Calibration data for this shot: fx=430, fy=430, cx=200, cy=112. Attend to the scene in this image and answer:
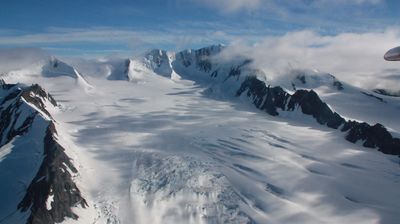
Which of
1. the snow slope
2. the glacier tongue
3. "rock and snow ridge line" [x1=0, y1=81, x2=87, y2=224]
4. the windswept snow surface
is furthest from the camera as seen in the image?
the windswept snow surface

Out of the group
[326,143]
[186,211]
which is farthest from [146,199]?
[326,143]

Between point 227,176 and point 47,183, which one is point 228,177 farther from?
point 47,183

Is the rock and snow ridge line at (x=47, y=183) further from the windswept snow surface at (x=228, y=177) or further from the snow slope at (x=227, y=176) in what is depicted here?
the snow slope at (x=227, y=176)

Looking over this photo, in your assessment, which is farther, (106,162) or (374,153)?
(374,153)

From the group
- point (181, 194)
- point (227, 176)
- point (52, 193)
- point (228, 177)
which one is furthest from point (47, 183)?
point (227, 176)

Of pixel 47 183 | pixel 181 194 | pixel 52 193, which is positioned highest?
pixel 47 183

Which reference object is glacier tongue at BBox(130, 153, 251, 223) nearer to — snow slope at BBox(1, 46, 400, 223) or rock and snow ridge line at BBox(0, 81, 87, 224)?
snow slope at BBox(1, 46, 400, 223)

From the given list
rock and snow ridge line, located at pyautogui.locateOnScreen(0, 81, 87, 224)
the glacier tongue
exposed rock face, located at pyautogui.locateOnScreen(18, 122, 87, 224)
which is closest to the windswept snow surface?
the glacier tongue

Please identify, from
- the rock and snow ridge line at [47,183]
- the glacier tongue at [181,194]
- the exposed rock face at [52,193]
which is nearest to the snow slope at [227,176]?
the glacier tongue at [181,194]

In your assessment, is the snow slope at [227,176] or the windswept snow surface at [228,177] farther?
the windswept snow surface at [228,177]

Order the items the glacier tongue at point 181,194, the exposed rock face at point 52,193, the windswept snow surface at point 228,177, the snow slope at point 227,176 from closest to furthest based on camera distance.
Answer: the exposed rock face at point 52,193
the glacier tongue at point 181,194
the snow slope at point 227,176
the windswept snow surface at point 228,177

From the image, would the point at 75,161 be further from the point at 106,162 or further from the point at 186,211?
the point at 186,211
